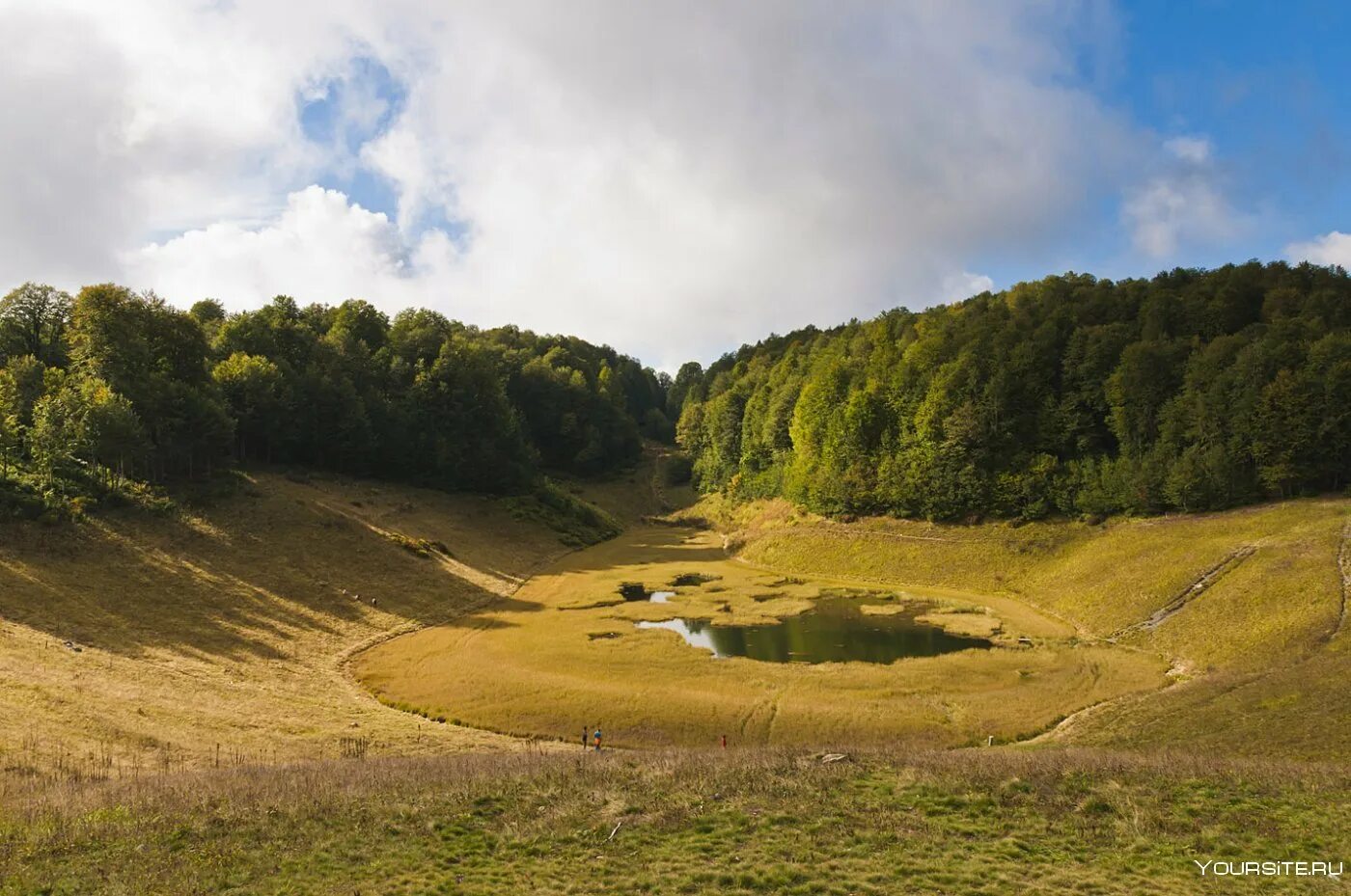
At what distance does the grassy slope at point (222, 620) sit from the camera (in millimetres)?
25594

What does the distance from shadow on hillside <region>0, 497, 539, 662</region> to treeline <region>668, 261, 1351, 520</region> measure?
43.1 meters

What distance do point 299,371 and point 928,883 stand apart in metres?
81.5

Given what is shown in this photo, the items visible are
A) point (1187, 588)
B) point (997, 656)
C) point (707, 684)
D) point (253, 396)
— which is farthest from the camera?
point (253, 396)

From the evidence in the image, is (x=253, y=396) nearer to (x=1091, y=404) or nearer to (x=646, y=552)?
(x=646, y=552)

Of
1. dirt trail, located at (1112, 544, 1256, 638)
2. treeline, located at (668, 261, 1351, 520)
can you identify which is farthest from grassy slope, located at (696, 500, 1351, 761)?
treeline, located at (668, 261, 1351, 520)

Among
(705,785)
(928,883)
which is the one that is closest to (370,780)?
(705,785)

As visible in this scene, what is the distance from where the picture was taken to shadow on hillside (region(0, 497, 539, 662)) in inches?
1433

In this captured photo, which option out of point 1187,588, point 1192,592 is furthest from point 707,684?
point 1187,588

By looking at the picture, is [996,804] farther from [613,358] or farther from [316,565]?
[613,358]

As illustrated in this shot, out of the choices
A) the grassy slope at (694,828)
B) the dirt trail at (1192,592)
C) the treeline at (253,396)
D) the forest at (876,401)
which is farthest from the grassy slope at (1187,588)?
the treeline at (253,396)

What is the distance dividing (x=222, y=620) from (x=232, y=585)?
5.07 meters

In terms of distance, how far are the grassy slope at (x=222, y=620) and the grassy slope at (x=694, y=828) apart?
726 cm

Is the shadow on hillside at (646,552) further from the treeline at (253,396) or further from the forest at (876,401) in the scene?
the treeline at (253,396)

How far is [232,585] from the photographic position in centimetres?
4494
